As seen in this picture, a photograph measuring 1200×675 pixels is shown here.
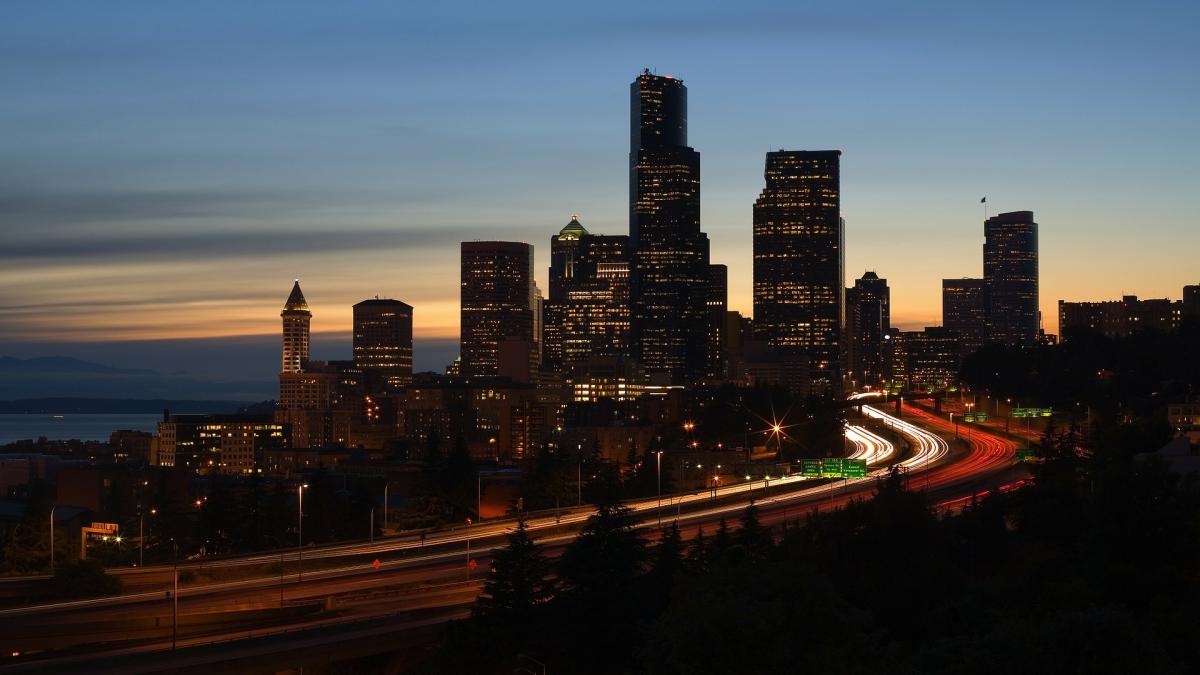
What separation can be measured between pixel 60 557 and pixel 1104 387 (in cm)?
10568

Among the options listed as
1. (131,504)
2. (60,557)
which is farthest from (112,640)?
(131,504)

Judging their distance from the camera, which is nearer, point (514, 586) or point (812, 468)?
point (514, 586)

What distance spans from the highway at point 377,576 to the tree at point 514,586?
3.61 metres

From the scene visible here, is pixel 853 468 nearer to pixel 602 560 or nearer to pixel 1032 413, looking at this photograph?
pixel 602 560

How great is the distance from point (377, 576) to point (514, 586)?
1375 centimetres

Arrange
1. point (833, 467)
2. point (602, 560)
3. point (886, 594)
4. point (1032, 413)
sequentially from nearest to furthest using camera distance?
point (602, 560), point (886, 594), point (833, 467), point (1032, 413)

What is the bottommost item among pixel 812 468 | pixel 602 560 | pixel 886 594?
pixel 886 594

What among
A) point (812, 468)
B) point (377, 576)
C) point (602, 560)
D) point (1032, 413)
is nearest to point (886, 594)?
point (602, 560)

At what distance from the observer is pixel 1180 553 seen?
155 feet

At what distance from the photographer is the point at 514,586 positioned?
50.3 metres

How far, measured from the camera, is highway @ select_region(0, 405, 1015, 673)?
50875 millimetres

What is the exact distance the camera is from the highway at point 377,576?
50.9 m

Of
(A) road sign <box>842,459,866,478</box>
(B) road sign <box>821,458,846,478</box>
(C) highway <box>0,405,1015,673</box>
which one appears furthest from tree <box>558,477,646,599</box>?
(A) road sign <box>842,459,866,478</box>

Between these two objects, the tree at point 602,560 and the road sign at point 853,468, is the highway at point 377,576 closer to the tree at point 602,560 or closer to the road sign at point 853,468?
the road sign at point 853,468
